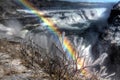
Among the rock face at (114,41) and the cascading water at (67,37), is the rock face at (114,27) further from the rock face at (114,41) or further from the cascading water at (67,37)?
the cascading water at (67,37)

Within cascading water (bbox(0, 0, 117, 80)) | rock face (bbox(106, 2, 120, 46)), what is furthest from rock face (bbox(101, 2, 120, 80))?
cascading water (bbox(0, 0, 117, 80))

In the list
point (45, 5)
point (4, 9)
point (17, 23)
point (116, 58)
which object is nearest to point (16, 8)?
point (4, 9)

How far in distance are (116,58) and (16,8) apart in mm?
17751

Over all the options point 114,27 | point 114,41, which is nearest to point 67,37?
point 114,27

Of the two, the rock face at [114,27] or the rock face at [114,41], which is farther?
the rock face at [114,27]

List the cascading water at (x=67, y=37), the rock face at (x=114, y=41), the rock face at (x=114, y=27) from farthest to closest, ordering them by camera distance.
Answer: the rock face at (x=114, y=27) → the rock face at (x=114, y=41) → the cascading water at (x=67, y=37)

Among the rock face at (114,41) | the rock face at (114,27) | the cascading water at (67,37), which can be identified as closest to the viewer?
the cascading water at (67,37)

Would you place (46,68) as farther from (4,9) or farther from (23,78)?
(4,9)

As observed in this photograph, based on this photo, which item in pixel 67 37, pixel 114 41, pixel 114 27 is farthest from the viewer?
pixel 67 37

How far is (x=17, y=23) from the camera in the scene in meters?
24.5

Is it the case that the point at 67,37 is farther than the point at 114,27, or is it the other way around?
the point at 67,37

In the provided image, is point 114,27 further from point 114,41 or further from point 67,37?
point 67,37

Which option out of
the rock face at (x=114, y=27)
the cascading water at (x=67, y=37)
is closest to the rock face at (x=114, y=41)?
the rock face at (x=114, y=27)

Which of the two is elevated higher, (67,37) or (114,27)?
(114,27)
